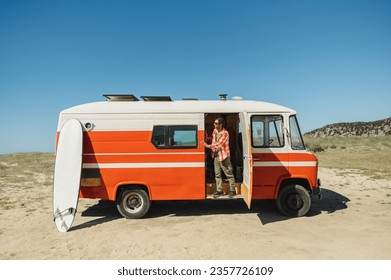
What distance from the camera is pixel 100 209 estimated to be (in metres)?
8.77

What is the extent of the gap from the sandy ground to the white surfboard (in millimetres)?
A: 506

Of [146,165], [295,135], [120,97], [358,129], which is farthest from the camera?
[358,129]

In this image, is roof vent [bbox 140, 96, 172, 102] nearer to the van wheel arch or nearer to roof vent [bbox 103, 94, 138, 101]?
roof vent [bbox 103, 94, 138, 101]

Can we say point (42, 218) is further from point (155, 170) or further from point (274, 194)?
point (274, 194)

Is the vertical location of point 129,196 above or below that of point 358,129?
below

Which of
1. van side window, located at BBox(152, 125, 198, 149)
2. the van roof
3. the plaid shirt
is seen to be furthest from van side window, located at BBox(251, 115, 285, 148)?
van side window, located at BBox(152, 125, 198, 149)

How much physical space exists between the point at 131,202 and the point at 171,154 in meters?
1.86

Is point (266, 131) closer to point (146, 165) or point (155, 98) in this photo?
point (155, 98)

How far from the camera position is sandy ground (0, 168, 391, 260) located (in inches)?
212

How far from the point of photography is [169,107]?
298 inches

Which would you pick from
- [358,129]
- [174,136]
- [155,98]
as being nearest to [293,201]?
[174,136]

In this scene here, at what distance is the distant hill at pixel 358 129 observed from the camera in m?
58.5
